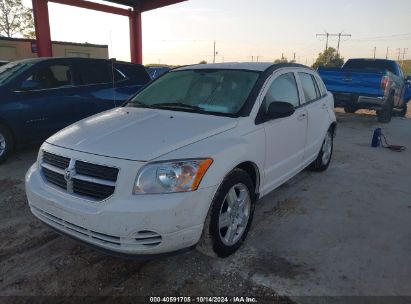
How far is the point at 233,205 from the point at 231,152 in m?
0.52

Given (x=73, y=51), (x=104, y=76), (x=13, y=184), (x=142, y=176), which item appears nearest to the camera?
(x=142, y=176)

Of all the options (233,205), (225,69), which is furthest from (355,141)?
(233,205)

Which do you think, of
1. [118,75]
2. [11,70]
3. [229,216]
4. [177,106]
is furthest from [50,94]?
[229,216]

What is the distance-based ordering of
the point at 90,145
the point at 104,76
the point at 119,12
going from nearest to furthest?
the point at 90,145
the point at 104,76
the point at 119,12

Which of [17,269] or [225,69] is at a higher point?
[225,69]

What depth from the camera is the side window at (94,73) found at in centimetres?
698

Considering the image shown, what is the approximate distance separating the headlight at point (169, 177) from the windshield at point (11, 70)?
467cm

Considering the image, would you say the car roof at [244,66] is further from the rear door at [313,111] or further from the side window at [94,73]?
the side window at [94,73]

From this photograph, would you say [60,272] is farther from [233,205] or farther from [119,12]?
[119,12]

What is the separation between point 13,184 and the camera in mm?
5113

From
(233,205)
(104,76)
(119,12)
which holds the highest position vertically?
(119,12)

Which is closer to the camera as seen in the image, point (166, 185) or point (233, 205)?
point (166, 185)

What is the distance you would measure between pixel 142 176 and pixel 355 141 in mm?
7334

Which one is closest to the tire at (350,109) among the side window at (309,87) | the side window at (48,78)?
the side window at (309,87)
